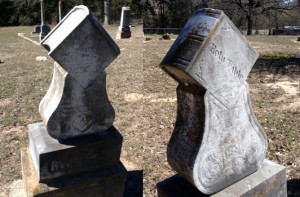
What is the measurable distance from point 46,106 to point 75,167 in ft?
2.33

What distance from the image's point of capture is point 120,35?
57.8 feet

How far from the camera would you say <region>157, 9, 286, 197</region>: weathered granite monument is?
2.18 metres

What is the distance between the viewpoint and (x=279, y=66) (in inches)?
375

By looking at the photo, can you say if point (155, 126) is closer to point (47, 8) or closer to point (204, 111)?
point (204, 111)

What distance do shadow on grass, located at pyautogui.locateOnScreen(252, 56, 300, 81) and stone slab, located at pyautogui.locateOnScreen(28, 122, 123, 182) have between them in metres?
6.64

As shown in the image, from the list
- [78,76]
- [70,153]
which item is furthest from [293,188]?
[78,76]

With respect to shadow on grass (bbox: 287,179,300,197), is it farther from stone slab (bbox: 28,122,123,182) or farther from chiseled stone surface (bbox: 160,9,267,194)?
stone slab (bbox: 28,122,123,182)

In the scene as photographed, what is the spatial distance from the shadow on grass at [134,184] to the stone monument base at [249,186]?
862mm

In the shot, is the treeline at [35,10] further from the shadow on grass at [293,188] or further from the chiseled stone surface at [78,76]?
the shadow on grass at [293,188]

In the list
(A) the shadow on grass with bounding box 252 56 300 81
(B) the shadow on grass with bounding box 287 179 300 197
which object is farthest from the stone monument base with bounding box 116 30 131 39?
(B) the shadow on grass with bounding box 287 179 300 197

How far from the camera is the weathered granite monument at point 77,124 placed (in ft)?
9.25

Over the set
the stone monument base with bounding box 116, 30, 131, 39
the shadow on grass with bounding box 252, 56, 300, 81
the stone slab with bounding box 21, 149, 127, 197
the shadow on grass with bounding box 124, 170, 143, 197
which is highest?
the stone slab with bounding box 21, 149, 127, 197

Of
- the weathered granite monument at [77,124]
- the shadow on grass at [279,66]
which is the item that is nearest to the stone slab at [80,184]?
the weathered granite monument at [77,124]

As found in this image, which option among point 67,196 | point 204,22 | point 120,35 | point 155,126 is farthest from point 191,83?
point 120,35
